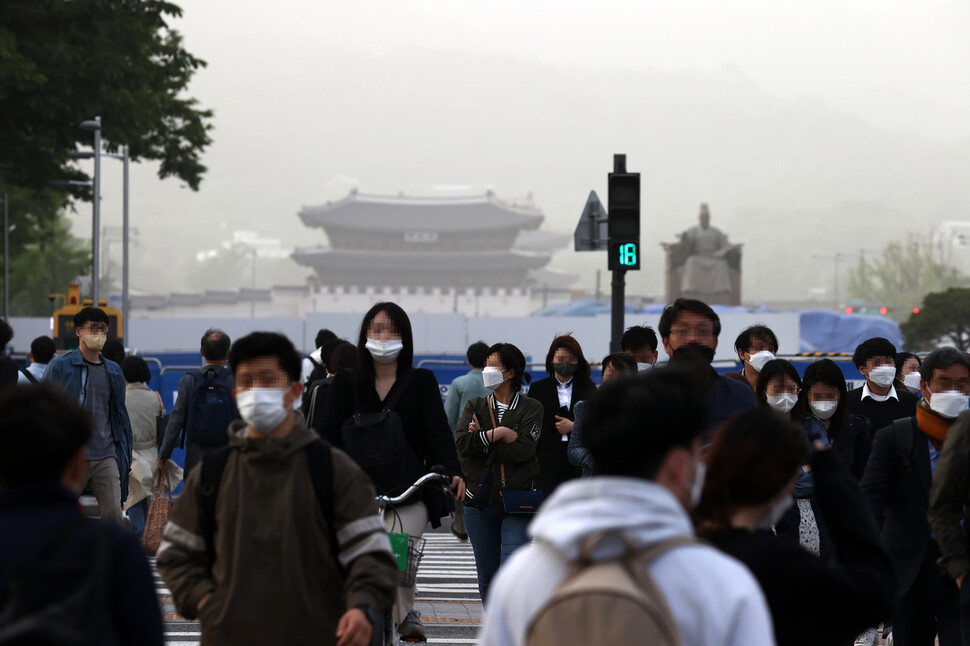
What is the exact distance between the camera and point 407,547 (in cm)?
498

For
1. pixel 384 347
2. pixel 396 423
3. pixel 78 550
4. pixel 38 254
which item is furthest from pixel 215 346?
pixel 38 254

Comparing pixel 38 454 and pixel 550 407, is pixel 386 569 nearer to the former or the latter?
pixel 38 454

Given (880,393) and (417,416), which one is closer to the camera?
(417,416)

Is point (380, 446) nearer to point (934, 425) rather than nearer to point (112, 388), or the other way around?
point (934, 425)

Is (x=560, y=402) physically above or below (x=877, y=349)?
below

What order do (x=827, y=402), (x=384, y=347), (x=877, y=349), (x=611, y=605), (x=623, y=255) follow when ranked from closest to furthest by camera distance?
(x=611, y=605), (x=384, y=347), (x=827, y=402), (x=877, y=349), (x=623, y=255)

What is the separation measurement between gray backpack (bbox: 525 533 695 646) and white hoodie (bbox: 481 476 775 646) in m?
0.02

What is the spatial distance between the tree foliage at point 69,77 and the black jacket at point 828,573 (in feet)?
67.5

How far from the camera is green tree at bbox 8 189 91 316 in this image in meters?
39.9

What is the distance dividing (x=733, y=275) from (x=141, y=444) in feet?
182

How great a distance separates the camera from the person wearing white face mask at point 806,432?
20.1 feet

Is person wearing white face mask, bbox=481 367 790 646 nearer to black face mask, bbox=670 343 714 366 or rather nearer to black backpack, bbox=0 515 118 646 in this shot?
black backpack, bbox=0 515 118 646

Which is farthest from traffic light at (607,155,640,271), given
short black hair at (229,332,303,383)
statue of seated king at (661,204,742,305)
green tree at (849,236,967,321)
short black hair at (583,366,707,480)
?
green tree at (849,236,967,321)

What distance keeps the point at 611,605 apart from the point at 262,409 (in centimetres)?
173
